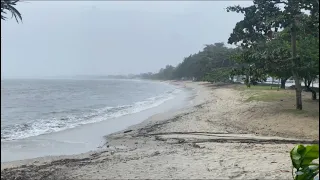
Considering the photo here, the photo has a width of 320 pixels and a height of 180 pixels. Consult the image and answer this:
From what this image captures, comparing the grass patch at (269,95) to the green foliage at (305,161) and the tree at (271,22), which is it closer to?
the tree at (271,22)

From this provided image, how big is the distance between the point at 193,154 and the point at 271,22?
9.78 meters

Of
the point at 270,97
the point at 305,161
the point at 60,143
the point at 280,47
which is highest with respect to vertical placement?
the point at 280,47

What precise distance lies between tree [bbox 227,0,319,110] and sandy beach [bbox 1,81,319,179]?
2989mm

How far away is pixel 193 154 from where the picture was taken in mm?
11086

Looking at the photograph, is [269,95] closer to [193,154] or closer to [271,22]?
[271,22]

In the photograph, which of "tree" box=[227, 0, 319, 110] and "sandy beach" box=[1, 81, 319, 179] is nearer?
"sandy beach" box=[1, 81, 319, 179]

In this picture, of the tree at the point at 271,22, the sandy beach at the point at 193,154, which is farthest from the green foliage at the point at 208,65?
the sandy beach at the point at 193,154

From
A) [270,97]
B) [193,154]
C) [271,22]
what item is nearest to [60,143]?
[193,154]

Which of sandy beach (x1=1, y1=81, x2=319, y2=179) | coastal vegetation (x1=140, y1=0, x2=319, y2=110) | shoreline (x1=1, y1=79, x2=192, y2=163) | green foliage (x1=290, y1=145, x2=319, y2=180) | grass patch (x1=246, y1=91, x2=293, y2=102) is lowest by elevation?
shoreline (x1=1, y1=79, x2=192, y2=163)

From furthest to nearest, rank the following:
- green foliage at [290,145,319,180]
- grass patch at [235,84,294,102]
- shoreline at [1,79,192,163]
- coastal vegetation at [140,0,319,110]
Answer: grass patch at [235,84,294,102]
coastal vegetation at [140,0,319,110]
shoreline at [1,79,192,163]
green foliage at [290,145,319,180]

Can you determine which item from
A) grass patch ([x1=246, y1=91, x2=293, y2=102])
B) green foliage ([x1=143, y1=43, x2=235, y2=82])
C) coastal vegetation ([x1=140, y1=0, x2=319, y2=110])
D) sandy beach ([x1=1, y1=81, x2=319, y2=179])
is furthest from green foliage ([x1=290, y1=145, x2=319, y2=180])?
grass patch ([x1=246, y1=91, x2=293, y2=102])

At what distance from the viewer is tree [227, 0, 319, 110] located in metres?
17.0

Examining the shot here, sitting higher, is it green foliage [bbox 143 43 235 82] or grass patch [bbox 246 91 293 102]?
green foliage [bbox 143 43 235 82]

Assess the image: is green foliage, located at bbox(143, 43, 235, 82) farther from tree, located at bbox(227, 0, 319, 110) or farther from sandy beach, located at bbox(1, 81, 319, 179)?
sandy beach, located at bbox(1, 81, 319, 179)
